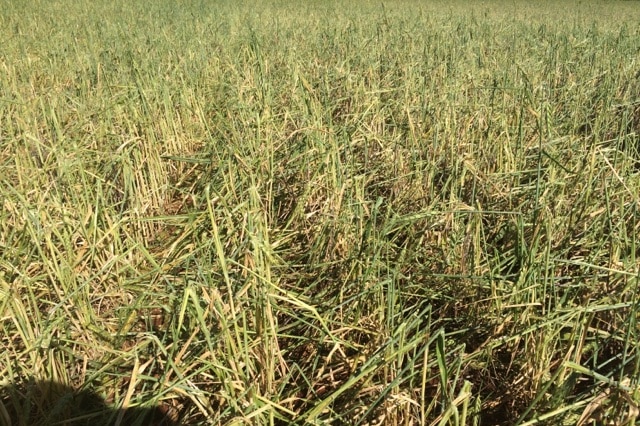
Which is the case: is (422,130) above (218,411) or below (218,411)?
above

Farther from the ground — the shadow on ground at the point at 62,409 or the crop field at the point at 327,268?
the crop field at the point at 327,268

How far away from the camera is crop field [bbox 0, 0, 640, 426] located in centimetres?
93

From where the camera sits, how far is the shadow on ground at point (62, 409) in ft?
3.04

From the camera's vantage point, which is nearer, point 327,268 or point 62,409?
point 62,409

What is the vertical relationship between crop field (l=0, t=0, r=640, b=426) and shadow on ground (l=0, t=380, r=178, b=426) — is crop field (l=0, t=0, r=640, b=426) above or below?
above

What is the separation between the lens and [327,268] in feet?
4.44

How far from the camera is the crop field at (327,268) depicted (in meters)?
0.93

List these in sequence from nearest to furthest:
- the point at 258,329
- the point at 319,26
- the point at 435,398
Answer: the point at 435,398 → the point at 258,329 → the point at 319,26

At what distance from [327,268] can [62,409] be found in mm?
733

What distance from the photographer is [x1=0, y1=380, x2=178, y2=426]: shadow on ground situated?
0.93 m

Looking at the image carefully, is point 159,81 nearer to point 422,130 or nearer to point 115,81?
point 115,81

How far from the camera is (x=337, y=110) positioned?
2439 mm

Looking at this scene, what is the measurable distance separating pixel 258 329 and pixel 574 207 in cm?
93

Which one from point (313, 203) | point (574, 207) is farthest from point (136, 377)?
point (574, 207)
